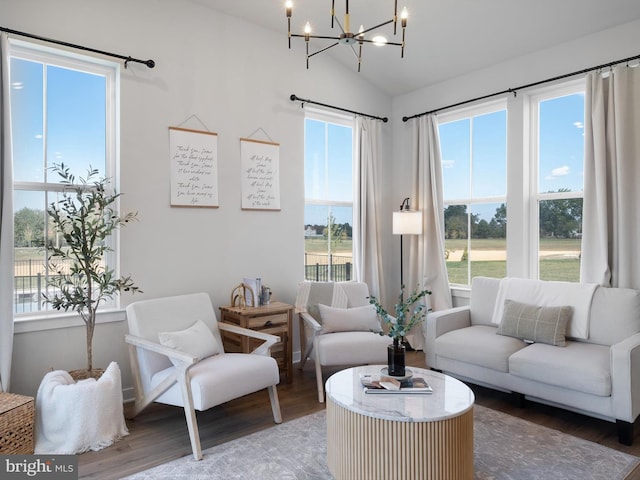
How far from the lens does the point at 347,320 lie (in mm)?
3916

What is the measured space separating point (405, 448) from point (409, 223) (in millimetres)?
2943

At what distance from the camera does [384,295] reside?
4992 millimetres

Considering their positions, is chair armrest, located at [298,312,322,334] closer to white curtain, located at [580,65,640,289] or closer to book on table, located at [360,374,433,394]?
book on table, located at [360,374,433,394]

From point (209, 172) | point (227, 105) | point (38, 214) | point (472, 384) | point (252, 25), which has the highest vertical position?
point (252, 25)

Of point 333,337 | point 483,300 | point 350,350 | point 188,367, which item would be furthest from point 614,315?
point 188,367

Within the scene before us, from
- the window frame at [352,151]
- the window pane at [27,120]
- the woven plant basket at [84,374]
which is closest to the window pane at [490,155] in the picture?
the window frame at [352,151]

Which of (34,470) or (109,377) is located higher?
(109,377)

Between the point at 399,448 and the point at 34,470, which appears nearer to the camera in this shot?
the point at 399,448

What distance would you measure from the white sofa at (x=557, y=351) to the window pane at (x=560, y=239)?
488 millimetres

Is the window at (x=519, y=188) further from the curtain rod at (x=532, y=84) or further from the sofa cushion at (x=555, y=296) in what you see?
the sofa cushion at (x=555, y=296)

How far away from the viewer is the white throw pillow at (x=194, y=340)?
117 inches

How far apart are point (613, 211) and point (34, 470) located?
13.7 ft

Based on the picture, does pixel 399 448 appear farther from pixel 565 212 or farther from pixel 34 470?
pixel 565 212

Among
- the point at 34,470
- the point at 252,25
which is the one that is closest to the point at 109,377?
the point at 34,470
